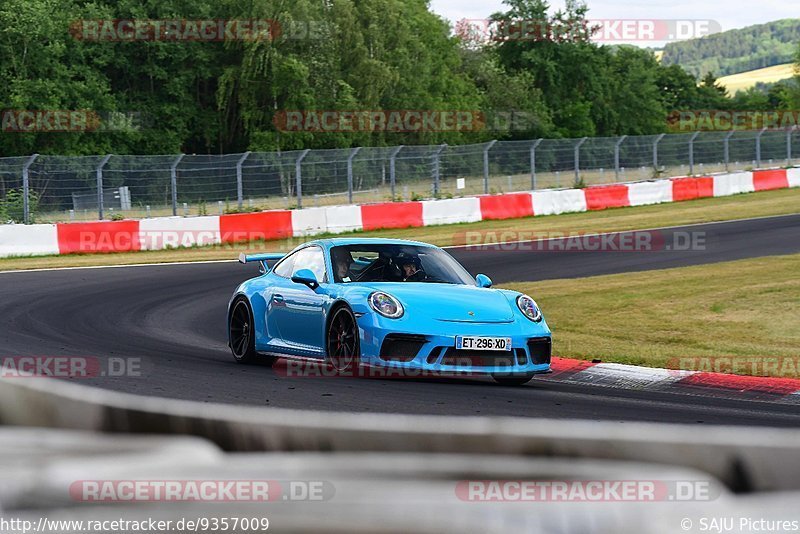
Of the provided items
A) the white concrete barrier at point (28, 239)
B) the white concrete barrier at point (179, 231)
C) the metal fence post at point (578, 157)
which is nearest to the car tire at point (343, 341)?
the white concrete barrier at point (28, 239)

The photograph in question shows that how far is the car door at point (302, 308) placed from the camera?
10125mm

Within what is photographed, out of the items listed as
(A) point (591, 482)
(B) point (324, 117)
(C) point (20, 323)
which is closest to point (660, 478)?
(A) point (591, 482)

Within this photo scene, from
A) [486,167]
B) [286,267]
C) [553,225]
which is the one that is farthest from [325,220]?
[286,267]

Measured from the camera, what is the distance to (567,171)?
34.7 metres

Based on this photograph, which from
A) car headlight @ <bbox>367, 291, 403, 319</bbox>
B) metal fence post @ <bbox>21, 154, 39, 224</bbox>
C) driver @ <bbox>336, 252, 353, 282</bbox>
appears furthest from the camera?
metal fence post @ <bbox>21, 154, 39, 224</bbox>

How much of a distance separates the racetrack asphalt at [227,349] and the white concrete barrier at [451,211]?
20.4 feet

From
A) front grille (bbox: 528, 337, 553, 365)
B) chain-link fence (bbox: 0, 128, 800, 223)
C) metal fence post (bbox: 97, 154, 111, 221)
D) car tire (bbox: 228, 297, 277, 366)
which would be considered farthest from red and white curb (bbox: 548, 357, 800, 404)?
chain-link fence (bbox: 0, 128, 800, 223)

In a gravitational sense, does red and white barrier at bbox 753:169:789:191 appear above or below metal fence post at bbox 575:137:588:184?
below

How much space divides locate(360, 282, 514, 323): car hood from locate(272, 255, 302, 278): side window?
54.4 inches

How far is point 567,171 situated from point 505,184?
2087 mm

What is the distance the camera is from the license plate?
9273 mm

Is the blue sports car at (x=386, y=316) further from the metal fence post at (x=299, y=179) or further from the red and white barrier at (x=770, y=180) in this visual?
the red and white barrier at (x=770, y=180)

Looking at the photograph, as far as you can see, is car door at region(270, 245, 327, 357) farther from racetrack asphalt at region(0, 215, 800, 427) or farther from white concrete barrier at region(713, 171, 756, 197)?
white concrete barrier at region(713, 171, 756, 197)

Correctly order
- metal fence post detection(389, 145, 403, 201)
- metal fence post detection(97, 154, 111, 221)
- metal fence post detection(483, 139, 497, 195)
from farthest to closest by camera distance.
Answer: metal fence post detection(483, 139, 497, 195) < metal fence post detection(389, 145, 403, 201) < metal fence post detection(97, 154, 111, 221)
